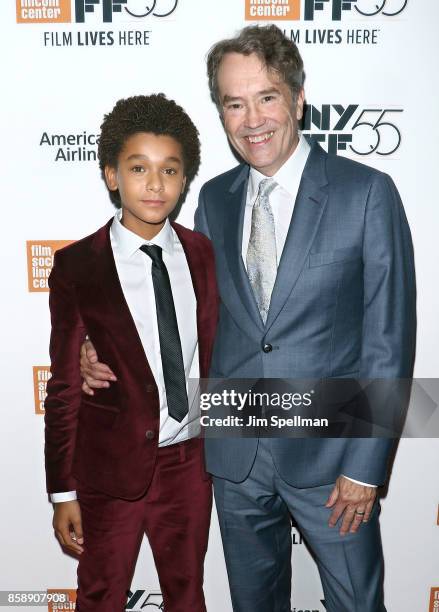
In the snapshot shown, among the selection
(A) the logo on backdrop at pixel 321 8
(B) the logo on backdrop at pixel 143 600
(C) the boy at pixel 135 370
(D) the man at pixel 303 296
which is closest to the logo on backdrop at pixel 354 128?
(A) the logo on backdrop at pixel 321 8

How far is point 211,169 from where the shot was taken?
2361mm

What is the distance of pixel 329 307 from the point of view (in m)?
1.81

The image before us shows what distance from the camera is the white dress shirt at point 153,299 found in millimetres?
1898

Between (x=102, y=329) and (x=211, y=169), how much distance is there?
32.7 inches

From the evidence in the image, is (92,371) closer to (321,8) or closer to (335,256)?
(335,256)

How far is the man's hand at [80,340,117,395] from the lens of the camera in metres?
1.88

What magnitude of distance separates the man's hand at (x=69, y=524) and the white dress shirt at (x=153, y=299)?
0.03m

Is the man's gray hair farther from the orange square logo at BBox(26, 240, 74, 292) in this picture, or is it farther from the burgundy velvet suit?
the orange square logo at BBox(26, 240, 74, 292)

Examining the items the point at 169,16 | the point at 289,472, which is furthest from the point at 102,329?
the point at 169,16

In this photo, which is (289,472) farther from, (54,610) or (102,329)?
(54,610)

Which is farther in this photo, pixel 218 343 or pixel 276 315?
pixel 218 343

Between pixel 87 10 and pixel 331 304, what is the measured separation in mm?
1387

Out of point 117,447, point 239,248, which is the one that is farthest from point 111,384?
point 239,248

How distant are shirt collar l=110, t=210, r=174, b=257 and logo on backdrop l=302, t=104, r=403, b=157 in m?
0.72
